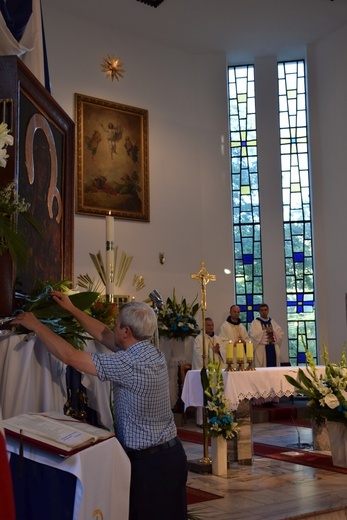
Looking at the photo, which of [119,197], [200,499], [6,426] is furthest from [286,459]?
[119,197]

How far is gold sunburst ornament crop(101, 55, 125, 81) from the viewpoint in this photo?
43.4 feet

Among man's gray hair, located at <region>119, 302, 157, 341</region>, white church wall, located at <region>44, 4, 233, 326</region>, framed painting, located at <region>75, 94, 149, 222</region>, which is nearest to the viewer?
man's gray hair, located at <region>119, 302, 157, 341</region>

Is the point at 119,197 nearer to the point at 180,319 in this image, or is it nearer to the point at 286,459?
the point at 180,319

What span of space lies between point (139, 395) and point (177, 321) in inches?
361

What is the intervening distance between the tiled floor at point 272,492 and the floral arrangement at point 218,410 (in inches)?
17.8

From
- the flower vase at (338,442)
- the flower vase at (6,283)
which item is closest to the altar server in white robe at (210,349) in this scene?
the flower vase at (338,442)

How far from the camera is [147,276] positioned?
1325 cm

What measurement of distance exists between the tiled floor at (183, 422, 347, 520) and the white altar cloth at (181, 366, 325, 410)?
746mm

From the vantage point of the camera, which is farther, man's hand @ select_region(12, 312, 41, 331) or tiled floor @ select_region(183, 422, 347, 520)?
tiled floor @ select_region(183, 422, 347, 520)

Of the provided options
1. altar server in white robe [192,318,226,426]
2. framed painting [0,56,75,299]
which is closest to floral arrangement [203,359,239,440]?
framed painting [0,56,75,299]

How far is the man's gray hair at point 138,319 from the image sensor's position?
3.26 meters

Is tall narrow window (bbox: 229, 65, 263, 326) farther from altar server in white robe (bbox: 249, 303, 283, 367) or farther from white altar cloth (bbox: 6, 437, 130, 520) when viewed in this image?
white altar cloth (bbox: 6, 437, 130, 520)

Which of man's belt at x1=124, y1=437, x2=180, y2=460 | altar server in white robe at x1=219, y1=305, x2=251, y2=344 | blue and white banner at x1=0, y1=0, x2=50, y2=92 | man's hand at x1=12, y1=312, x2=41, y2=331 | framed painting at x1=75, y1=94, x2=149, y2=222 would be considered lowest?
man's belt at x1=124, y1=437, x2=180, y2=460

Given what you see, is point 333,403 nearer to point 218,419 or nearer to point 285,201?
point 218,419
